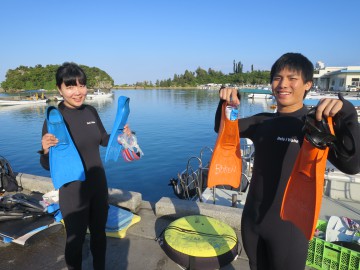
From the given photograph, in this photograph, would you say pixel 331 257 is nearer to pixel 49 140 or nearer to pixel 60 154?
pixel 60 154

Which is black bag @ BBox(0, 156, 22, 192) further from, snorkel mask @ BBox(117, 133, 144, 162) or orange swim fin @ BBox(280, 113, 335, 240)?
orange swim fin @ BBox(280, 113, 335, 240)

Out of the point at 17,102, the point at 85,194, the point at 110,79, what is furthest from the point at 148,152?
the point at 110,79

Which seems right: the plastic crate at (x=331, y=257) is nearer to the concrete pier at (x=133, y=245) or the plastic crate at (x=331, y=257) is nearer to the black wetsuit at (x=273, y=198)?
the concrete pier at (x=133, y=245)

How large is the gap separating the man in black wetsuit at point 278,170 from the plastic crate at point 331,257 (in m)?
1.58

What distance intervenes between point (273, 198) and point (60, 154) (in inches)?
68.9

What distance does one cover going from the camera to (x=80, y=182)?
2.20 meters

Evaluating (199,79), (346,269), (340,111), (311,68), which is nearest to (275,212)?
(340,111)

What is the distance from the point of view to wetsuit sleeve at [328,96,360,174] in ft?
4.14

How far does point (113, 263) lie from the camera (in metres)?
2.95

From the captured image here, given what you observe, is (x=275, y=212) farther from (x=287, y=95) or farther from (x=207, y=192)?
(x=207, y=192)

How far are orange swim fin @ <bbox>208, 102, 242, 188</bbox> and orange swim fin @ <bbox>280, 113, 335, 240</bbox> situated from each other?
630mm

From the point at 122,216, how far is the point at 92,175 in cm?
159

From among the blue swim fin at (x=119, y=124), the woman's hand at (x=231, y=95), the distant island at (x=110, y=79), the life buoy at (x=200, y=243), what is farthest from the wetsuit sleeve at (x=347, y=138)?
the distant island at (x=110, y=79)

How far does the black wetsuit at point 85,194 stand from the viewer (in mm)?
2164
